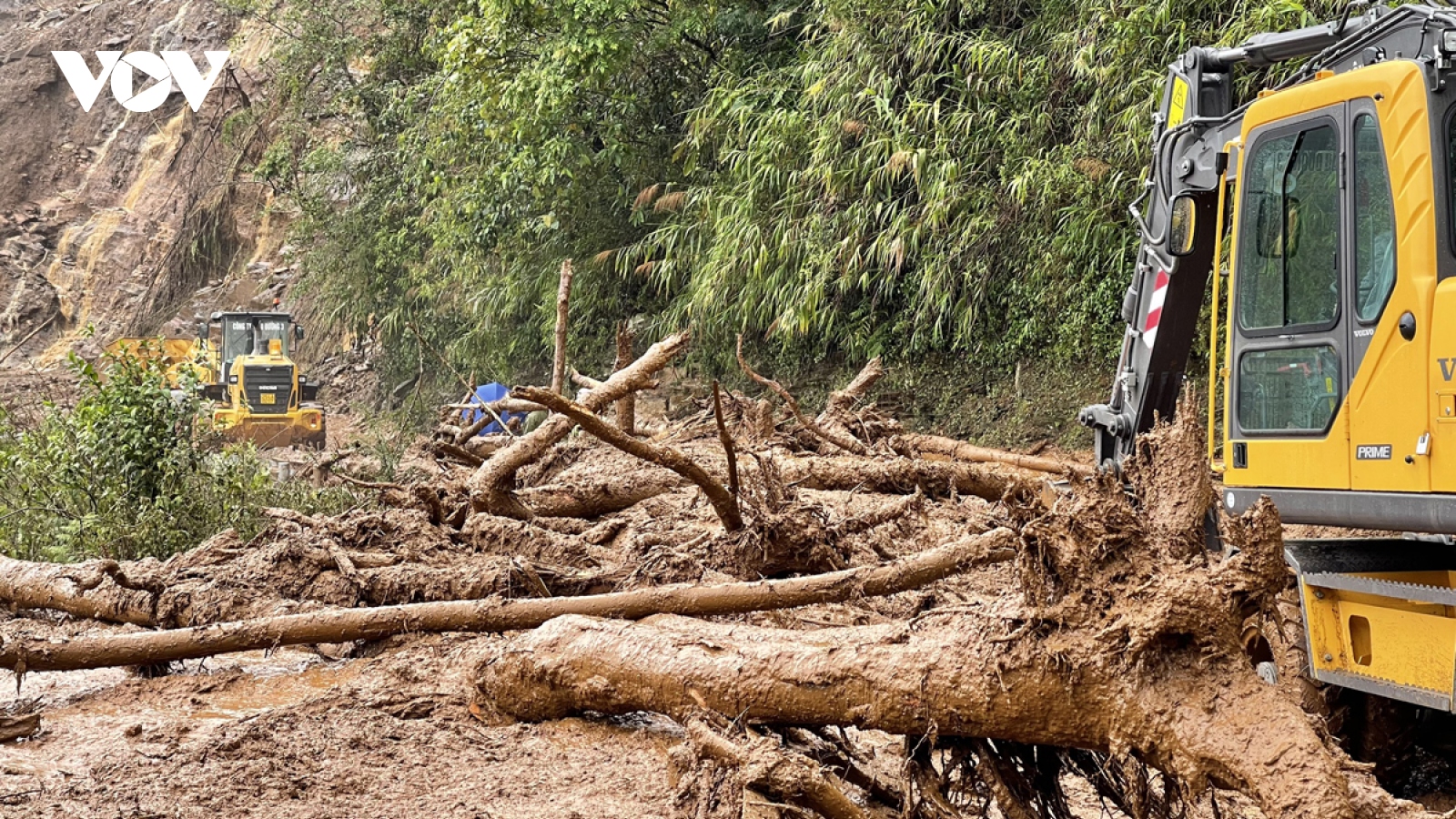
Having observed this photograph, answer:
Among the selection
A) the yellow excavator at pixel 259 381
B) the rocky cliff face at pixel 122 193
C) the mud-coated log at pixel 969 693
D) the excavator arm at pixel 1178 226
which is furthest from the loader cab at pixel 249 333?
the mud-coated log at pixel 969 693

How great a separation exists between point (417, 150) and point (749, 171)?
773cm

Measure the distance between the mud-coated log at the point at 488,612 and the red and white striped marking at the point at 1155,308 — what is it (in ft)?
4.86

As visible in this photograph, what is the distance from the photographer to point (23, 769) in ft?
14.1

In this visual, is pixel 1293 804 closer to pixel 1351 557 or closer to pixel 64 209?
pixel 1351 557

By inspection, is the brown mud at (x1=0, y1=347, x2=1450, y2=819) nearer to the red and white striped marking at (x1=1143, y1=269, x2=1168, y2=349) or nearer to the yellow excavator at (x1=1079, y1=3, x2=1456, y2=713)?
the yellow excavator at (x1=1079, y1=3, x2=1456, y2=713)

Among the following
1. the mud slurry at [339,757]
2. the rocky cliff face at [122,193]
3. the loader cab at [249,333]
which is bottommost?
the mud slurry at [339,757]

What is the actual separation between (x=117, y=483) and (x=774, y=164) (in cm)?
844

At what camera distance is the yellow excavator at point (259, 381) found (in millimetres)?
20875

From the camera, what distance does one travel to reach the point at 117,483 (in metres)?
8.33

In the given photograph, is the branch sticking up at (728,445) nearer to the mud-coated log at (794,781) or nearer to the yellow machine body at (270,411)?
the mud-coated log at (794,781)

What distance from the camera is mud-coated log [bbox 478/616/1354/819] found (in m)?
2.43

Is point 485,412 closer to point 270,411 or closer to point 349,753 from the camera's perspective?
point 349,753

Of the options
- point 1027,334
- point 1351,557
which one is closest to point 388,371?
point 1027,334

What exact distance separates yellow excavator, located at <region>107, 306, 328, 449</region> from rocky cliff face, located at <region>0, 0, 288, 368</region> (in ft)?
30.6
